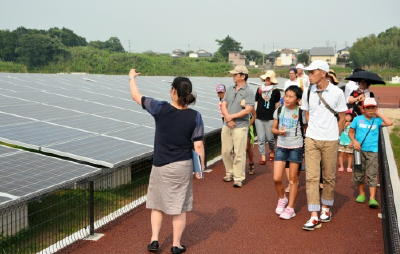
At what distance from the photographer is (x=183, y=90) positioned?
163 inches

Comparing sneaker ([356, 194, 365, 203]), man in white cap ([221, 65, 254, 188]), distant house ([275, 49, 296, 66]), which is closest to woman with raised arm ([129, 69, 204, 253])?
man in white cap ([221, 65, 254, 188])

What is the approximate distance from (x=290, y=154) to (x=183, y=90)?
7.33 feet

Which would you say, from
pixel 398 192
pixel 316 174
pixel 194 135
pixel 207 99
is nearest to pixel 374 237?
pixel 316 174

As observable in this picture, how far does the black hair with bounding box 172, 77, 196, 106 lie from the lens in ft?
13.6

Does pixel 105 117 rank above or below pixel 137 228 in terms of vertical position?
above

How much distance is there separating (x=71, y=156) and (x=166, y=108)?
2421mm

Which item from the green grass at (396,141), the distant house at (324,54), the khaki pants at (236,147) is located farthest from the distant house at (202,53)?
the khaki pants at (236,147)

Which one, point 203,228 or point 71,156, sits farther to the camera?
point 71,156

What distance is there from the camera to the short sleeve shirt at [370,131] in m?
6.19

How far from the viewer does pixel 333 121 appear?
5.29 metres

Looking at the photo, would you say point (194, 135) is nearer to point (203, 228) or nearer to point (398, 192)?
point (203, 228)

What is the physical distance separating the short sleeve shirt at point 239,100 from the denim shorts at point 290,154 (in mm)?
1546

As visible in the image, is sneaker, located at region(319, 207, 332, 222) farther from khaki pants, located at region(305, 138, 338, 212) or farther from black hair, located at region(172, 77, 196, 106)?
black hair, located at region(172, 77, 196, 106)

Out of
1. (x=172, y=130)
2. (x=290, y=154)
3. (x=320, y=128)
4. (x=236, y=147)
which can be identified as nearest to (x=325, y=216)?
(x=290, y=154)
